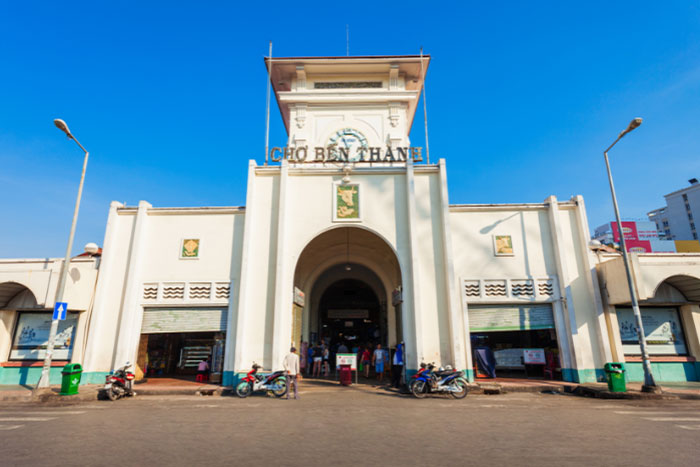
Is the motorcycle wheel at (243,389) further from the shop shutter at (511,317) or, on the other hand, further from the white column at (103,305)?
the shop shutter at (511,317)

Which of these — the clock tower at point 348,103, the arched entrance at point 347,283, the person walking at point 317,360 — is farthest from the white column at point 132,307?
the clock tower at point 348,103

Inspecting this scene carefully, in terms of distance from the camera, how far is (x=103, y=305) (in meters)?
14.6

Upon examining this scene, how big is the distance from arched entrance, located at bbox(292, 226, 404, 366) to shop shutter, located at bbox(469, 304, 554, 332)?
2.86 metres

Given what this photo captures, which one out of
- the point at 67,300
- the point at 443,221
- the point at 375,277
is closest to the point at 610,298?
the point at 443,221

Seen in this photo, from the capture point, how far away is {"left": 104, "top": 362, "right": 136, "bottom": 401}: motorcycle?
12.0m

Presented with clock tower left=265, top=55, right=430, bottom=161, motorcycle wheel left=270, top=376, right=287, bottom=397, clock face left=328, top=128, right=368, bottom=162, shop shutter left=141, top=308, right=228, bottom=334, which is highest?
clock tower left=265, top=55, right=430, bottom=161

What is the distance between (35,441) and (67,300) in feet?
28.9

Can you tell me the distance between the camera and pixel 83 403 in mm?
11414

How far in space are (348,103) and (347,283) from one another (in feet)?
36.9

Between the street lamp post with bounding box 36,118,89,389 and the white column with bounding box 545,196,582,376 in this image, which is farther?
the white column with bounding box 545,196,582,376

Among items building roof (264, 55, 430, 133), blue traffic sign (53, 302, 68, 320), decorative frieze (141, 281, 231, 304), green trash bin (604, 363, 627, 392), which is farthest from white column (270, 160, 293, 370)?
green trash bin (604, 363, 627, 392)

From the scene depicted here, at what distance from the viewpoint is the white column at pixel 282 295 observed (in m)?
13.6

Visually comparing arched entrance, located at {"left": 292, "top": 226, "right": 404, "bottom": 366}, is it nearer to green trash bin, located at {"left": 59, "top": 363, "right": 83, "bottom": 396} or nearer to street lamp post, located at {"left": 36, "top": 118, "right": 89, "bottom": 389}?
green trash bin, located at {"left": 59, "top": 363, "right": 83, "bottom": 396}

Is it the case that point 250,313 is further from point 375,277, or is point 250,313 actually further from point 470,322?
point 375,277
